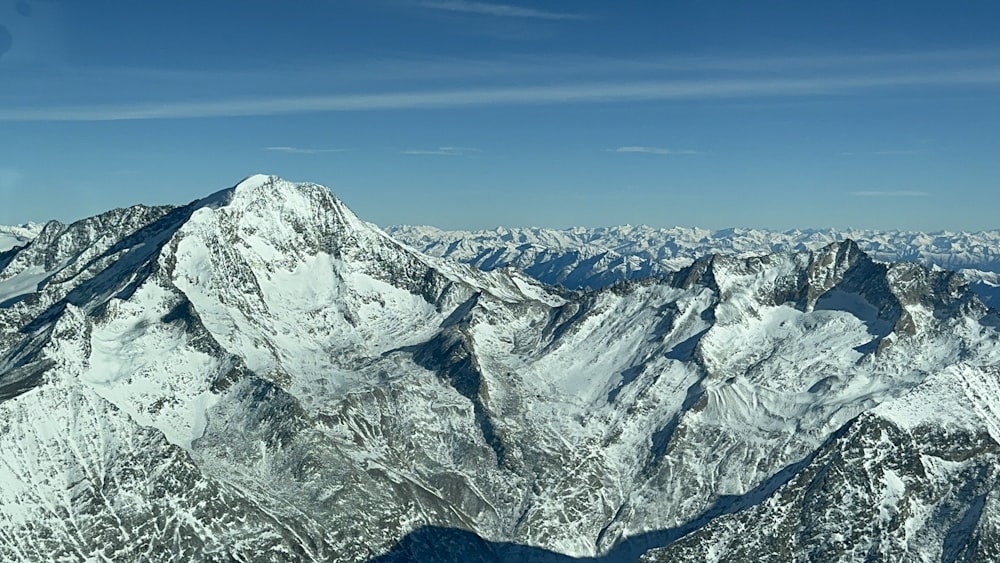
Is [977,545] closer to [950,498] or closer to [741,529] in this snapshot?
[950,498]

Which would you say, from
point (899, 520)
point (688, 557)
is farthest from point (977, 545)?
point (688, 557)

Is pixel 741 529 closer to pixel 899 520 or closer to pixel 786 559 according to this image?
pixel 786 559

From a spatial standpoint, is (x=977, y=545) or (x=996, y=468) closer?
(x=977, y=545)

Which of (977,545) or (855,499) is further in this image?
(855,499)

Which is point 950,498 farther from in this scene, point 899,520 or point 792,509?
point 792,509

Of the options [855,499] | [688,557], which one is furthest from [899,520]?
[688,557]

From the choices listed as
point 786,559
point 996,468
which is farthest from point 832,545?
point 996,468
